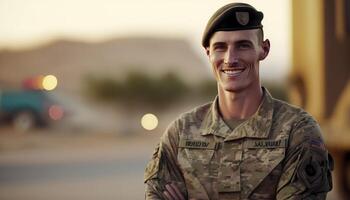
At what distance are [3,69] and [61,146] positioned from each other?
1648 inches

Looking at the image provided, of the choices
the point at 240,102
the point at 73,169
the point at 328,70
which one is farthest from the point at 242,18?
the point at 73,169

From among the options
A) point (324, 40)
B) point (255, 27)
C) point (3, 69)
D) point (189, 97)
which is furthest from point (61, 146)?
point (3, 69)

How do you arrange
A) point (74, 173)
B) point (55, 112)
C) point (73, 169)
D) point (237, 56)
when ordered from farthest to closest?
point (55, 112) → point (73, 169) → point (74, 173) → point (237, 56)

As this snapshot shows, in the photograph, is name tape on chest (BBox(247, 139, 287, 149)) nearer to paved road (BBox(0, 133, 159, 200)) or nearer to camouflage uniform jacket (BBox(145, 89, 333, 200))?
camouflage uniform jacket (BBox(145, 89, 333, 200))

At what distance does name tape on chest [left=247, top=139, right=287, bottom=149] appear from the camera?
216cm

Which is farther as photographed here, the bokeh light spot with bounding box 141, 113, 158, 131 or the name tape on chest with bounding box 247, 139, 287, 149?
the bokeh light spot with bounding box 141, 113, 158, 131

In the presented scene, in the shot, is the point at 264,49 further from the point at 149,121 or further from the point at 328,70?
the point at 149,121

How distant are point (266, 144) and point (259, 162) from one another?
0.18ft

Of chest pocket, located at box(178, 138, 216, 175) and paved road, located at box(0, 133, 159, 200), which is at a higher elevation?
chest pocket, located at box(178, 138, 216, 175)

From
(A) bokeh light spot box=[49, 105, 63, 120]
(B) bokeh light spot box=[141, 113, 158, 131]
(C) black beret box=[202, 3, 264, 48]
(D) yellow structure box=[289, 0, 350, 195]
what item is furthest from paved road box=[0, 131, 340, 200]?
(C) black beret box=[202, 3, 264, 48]

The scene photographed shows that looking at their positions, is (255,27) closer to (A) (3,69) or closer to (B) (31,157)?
(B) (31,157)

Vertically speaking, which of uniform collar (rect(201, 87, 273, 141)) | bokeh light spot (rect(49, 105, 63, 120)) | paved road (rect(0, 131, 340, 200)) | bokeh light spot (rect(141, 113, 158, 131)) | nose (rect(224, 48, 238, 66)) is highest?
nose (rect(224, 48, 238, 66))

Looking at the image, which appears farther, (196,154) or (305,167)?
(196,154)

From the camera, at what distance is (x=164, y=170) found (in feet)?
7.41
